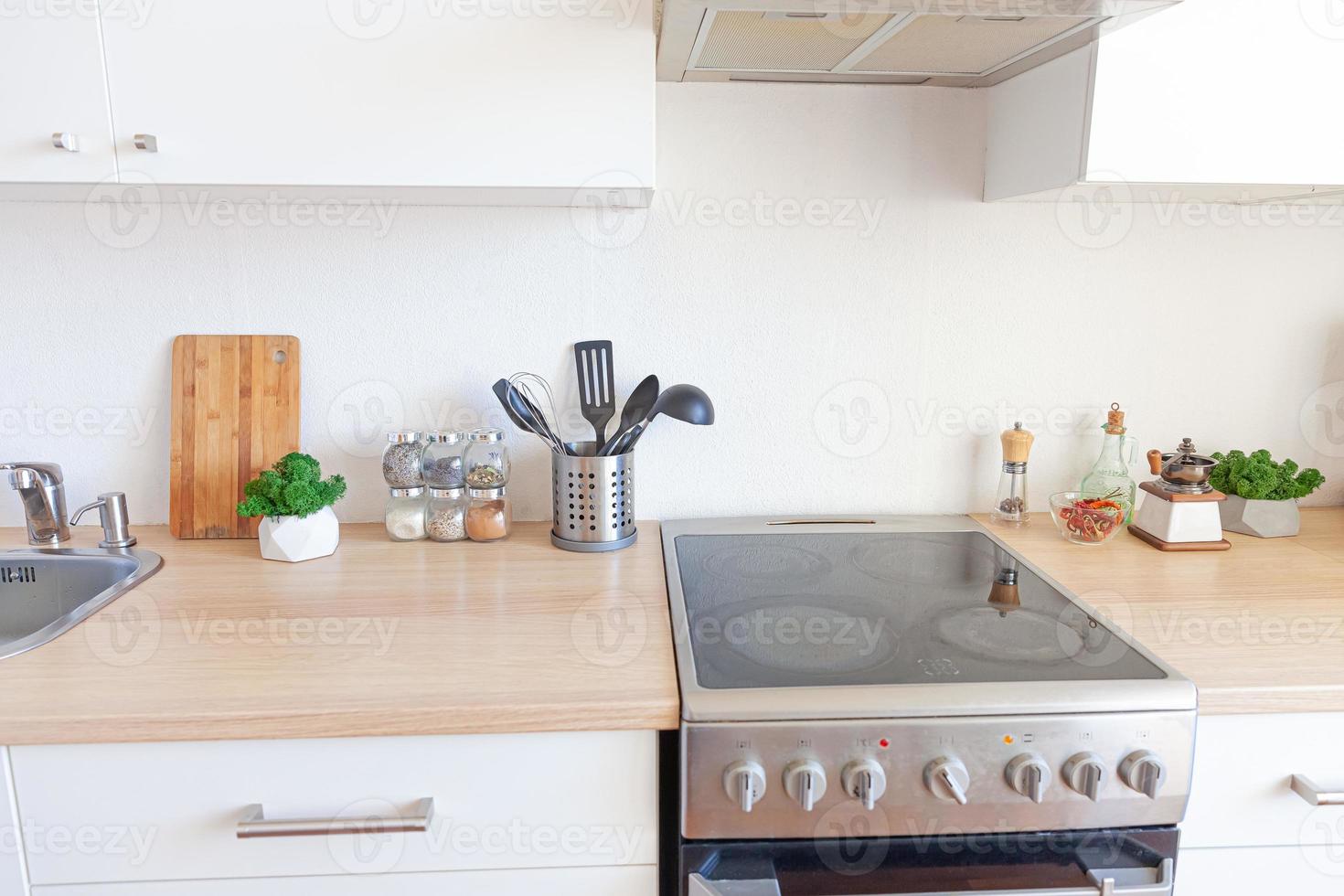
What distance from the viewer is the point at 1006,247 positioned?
1.58 m

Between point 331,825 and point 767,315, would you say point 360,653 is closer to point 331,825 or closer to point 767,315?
point 331,825

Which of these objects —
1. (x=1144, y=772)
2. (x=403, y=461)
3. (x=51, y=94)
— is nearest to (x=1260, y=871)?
(x=1144, y=772)

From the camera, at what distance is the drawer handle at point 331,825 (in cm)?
97

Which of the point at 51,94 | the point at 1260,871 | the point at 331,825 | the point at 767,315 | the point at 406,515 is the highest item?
the point at 51,94

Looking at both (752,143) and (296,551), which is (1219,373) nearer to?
(752,143)

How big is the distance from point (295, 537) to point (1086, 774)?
1161mm

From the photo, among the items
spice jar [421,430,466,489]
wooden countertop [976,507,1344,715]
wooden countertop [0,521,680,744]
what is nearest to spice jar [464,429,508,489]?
spice jar [421,430,466,489]

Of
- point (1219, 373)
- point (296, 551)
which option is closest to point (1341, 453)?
point (1219, 373)

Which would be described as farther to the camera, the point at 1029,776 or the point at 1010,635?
the point at 1010,635

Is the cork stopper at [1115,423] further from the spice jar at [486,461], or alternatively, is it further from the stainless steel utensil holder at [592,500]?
the spice jar at [486,461]

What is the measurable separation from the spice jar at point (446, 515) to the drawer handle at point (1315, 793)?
1224mm

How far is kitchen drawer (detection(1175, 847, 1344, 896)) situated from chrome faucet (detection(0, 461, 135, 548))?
1.64m

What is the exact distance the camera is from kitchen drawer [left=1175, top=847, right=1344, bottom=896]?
1.07m

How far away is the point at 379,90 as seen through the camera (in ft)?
3.73
